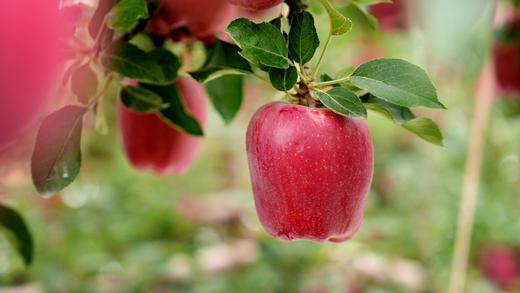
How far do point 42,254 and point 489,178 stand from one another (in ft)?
3.38

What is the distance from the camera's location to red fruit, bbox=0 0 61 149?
0.29 m

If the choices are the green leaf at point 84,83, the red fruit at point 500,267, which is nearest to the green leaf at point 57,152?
the green leaf at point 84,83

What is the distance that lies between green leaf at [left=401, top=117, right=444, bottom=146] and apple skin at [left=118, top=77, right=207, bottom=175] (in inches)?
8.6

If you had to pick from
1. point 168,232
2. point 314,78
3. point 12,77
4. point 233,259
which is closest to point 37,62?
point 12,77

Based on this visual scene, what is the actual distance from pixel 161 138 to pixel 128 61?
18 cm

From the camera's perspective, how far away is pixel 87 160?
7.34 feet

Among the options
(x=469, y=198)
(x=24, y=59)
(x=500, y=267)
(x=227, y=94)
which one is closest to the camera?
(x=24, y=59)

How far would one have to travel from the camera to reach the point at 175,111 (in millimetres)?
602

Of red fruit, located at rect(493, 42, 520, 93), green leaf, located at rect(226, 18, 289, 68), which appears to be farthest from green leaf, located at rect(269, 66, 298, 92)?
red fruit, located at rect(493, 42, 520, 93)

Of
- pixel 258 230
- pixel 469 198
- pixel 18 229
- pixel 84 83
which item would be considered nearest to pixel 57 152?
pixel 84 83

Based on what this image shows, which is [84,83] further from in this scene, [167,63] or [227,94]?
[227,94]

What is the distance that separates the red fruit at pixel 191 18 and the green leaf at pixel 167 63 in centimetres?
5

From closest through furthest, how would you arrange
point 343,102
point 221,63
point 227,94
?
point 343,102
point 221,63
point 227,94

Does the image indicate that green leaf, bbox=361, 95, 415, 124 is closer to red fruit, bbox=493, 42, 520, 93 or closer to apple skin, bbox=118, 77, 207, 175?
apple skin, bbox=118, 77, 207, 175
